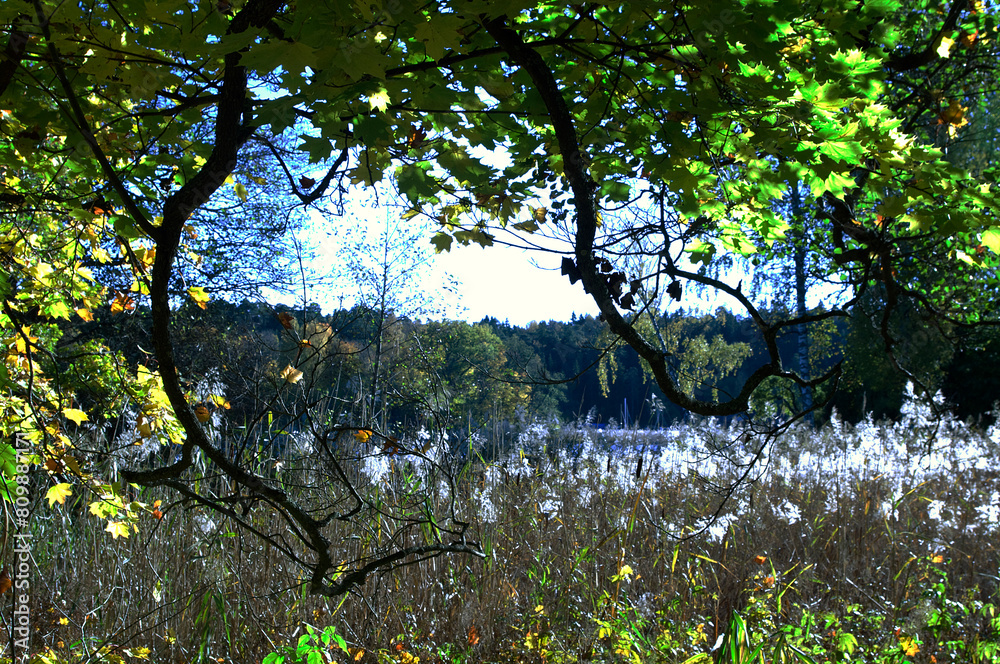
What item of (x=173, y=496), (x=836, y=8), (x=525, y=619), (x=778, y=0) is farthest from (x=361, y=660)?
(x=836, y=8)

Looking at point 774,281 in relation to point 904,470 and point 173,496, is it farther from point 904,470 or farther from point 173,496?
point 173,496

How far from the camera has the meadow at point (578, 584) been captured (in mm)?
2318

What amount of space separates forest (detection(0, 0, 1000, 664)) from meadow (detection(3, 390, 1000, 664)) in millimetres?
20

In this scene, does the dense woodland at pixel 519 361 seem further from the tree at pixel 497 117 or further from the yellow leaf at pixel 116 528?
the yellow leaf at pixel 116 528

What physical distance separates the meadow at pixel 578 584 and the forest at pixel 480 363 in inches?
0.8

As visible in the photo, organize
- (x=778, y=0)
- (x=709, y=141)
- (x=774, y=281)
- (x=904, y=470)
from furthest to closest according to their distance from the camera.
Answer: (x=774, y=281), (x=904, y=470), (x=709, y=141), (x=778, y=0)

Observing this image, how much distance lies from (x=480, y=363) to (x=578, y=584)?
104 centimetres

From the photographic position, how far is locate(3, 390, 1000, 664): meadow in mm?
2318

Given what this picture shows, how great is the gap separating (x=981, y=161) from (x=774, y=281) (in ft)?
13.7

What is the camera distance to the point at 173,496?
3.15 m

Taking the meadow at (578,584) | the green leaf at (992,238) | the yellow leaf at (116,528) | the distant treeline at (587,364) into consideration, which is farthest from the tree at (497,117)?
the distant treeline at (587,364)

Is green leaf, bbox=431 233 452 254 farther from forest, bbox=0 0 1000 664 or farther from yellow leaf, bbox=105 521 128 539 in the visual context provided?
yellow leaf, bbox=105 521 128 539
